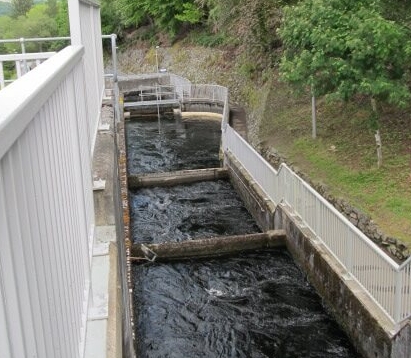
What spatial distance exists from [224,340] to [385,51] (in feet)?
21.2

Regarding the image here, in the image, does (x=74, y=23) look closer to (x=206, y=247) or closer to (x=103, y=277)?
(x=103, y=277)

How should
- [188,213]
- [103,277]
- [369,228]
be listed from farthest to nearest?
[188,213]
[369,228]
[103,277]

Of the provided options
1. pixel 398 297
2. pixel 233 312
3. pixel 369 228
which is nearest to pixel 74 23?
pixel 398 297

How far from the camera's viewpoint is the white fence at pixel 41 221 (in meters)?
1.28

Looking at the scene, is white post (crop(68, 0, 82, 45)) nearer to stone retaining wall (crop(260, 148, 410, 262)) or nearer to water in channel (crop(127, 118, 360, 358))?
water in channel (crop(127, 118, 360, 358))

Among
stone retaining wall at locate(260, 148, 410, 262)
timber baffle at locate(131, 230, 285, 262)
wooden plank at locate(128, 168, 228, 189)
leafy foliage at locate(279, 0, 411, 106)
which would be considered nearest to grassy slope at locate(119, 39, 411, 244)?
stone retaining wall at locate(260, 148, 410, 262)

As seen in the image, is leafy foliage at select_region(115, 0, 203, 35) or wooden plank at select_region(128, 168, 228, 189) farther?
leafy foliage at select_region(115, 0, 203, 35)

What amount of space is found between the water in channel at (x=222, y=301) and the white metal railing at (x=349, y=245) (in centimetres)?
116

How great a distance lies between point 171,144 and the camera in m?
25.2

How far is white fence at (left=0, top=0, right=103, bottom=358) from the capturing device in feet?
4.20

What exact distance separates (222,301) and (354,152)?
606 cm

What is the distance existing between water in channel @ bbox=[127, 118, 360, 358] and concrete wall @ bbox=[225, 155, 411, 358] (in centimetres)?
28

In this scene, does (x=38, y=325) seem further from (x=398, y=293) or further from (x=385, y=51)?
(x=385, y=51)

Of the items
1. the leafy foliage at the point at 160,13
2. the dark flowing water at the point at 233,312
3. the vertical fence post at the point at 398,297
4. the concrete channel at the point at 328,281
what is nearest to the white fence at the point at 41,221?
the concrete channel at the point at 328,281
